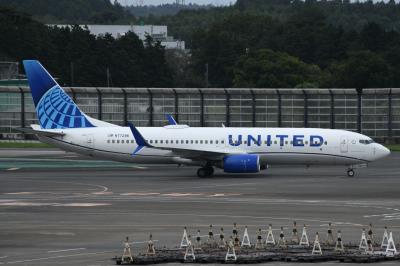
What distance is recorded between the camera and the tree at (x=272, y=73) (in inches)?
6299

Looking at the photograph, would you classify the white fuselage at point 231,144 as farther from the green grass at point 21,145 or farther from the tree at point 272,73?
the tree at point 272,73

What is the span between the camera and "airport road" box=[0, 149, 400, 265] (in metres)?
38.2

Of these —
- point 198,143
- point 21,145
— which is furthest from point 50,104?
point 21,145

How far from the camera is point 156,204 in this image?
51.4 m

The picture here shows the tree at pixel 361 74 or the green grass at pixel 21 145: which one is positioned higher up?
the tree at pixel 361 74

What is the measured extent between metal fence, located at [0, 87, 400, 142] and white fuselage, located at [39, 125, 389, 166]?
29.0 meters

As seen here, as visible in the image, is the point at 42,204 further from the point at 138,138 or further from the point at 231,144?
the point at 231,144

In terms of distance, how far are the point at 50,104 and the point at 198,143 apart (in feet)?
34.9

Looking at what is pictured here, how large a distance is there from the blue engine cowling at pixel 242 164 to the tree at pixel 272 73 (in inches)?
3522

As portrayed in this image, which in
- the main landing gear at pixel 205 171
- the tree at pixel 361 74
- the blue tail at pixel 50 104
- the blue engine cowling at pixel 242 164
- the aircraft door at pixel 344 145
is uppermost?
the tree at pixel 361 74

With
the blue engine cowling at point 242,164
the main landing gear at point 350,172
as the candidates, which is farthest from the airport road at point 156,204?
the blue engine cowling at point 242,164

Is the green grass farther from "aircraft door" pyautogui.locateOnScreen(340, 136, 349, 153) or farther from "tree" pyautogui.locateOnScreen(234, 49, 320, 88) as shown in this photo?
"tree" pyautogui.locateOnScreen(234, 49, 320, 88)

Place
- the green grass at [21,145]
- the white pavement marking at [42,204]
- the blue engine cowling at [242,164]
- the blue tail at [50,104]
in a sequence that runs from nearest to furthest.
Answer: the white pavement marking at [42,204], the blue engine cowling at [242,164], the blue tail at [50,104], the green grass at [21,145]

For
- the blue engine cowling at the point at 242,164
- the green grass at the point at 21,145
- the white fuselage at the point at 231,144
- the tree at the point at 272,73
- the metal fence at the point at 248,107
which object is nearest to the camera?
the blue engine cowling at the point at 242,164
